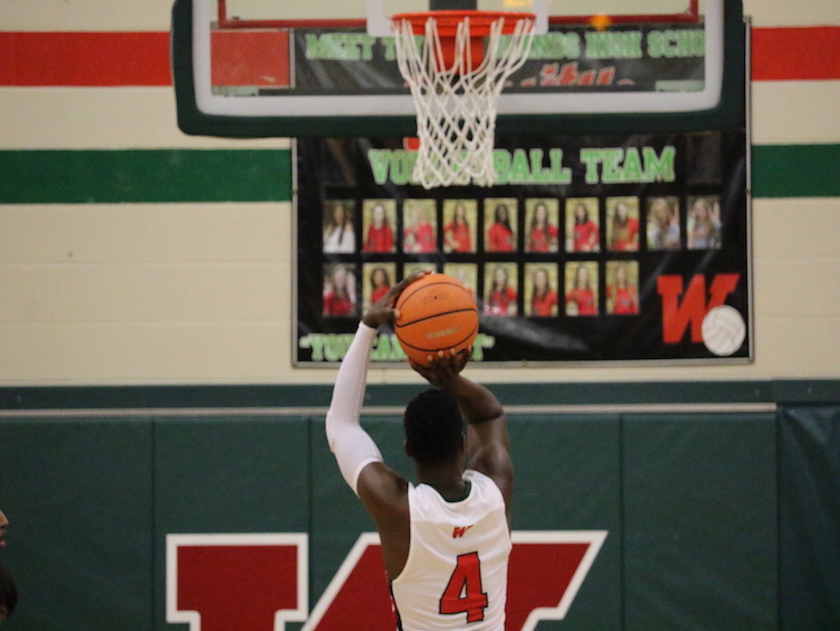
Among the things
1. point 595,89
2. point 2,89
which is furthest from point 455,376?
point 2,89

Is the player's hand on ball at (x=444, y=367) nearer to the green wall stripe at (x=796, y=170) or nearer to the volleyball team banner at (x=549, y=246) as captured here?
the volleyball team banner at (x=549, y=246)

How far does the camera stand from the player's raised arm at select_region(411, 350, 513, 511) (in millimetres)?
2965

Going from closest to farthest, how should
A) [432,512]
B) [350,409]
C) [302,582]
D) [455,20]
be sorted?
[432,512], [350,409], [455,20], [302,582]

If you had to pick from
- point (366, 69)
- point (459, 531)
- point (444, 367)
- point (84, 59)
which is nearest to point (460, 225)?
point (366, 69)

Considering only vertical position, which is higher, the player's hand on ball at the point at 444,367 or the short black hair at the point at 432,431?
the player's hand on ball at the point at 444,367

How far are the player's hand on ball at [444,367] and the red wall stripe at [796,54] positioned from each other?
11.0ft

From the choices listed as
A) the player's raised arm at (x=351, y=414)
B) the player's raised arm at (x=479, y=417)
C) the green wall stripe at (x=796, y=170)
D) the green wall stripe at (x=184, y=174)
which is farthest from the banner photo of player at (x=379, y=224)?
the player's raised arm at (x=351, y=414)

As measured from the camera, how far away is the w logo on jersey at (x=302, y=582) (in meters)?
5.50

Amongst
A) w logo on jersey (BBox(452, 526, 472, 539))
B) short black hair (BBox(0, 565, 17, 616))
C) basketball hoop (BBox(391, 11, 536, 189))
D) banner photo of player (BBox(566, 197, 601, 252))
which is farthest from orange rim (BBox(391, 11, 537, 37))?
short black hair (BBox(0, 565, 17, 616))

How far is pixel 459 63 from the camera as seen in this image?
4.29 metres

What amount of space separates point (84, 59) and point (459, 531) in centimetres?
387

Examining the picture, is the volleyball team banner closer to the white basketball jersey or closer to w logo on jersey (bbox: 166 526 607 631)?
w logo on jersey (bbox: 166 526 607 631)

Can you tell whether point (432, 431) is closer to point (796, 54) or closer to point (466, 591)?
point (466, 591)

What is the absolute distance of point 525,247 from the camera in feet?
18.2
